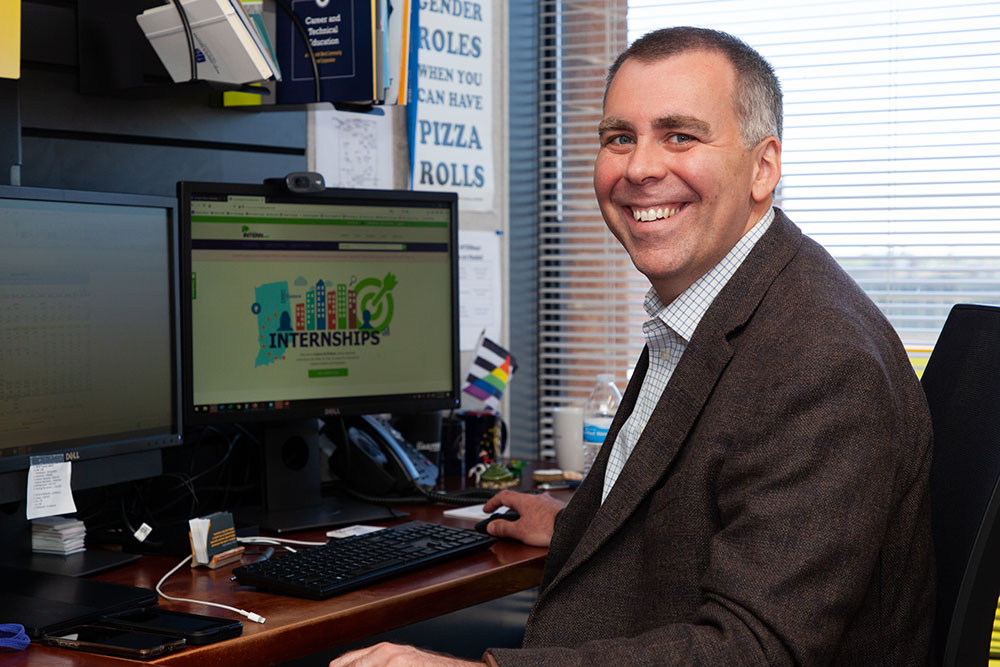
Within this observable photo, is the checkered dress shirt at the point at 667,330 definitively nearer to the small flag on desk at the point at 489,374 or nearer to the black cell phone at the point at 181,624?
the black cell phone at the point at 181,624

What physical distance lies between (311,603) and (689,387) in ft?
1.89

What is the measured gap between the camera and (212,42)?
5.79 feet

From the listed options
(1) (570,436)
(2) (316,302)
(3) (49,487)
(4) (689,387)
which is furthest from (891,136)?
(3) (49,487)

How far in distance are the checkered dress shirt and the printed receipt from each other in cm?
76

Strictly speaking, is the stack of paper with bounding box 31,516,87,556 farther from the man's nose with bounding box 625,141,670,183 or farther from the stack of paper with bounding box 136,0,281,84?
the man's nose with bounding box 625,141,670,183

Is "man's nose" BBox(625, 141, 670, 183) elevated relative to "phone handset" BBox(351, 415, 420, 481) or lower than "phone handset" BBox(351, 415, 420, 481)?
elevated

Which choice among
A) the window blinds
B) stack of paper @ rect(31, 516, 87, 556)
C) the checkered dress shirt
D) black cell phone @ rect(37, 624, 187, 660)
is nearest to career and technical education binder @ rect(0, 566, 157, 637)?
black cell phone @ rect(37, 624, 187, 660)

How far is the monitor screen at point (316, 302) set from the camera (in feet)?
6.12

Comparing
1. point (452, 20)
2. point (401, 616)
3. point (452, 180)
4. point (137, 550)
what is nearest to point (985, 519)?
point (401, 616)

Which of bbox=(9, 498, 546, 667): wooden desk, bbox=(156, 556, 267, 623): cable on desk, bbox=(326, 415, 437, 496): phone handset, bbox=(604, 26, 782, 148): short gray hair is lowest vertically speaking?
bbox=(9, 498, 546, 667): wooden desk

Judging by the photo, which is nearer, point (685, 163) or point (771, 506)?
point (771, 506)

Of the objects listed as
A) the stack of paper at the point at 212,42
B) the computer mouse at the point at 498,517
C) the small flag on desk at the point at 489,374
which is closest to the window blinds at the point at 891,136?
the small flag on desk at the point at 489,374

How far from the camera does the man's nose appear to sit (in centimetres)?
139

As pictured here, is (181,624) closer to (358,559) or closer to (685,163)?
(358,559)
